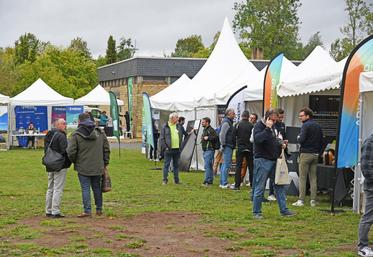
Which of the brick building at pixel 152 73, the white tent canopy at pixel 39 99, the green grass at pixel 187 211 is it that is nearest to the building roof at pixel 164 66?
the brick building at pixel 152 73

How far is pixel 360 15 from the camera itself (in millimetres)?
49344

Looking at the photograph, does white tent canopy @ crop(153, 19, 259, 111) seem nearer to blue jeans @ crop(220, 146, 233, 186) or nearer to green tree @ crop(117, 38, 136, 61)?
blue jeans @ crop(220, 146, 233, 186)

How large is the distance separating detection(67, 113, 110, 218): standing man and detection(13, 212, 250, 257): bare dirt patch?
562mm

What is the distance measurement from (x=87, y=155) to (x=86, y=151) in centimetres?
7

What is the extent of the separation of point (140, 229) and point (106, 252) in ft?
6.27

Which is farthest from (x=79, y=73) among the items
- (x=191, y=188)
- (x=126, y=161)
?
(x=191, y=188)

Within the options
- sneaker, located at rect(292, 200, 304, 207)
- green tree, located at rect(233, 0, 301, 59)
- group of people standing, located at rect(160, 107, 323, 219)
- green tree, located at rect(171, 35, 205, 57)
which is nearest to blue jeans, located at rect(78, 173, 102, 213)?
group of people standing, located at rect(160, 107, 323, 219)

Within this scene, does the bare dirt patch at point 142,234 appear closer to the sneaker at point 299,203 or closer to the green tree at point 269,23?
the sneaker at point 299,203

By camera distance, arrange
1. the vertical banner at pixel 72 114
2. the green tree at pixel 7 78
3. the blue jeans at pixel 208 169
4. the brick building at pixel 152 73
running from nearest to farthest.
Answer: the blue jeans at pixel 208 169 < the vertical banner at pixel 72 114 < the brick building at pixel 152 73 < the green tree at pixel 7 78

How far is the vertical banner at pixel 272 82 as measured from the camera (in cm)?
1506

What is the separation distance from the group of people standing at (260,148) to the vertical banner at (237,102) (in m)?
0.90

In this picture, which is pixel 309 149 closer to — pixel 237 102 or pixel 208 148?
pixel 208 148

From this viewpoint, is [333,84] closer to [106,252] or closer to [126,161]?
[106,252]

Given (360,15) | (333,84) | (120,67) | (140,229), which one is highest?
(360,15)
